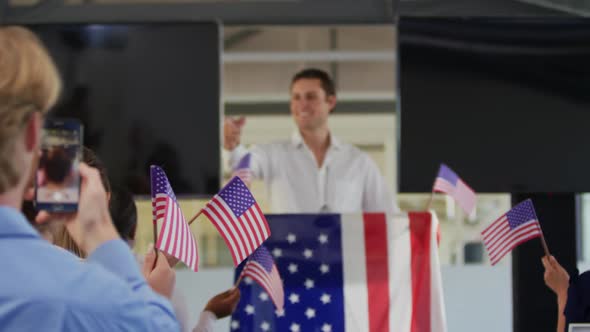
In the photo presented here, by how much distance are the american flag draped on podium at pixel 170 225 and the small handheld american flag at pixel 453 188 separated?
1.59 m

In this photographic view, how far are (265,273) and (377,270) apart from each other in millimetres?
481

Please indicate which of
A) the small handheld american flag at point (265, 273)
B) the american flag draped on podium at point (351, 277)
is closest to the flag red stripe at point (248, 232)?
the small handheld american flag at point (265, 273)

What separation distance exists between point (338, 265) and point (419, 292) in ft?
1.02

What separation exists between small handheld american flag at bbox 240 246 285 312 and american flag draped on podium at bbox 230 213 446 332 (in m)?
0.14

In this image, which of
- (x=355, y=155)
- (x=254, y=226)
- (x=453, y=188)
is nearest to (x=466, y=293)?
(x=453, y=188)

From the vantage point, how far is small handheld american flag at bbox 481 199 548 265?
3.67 metres

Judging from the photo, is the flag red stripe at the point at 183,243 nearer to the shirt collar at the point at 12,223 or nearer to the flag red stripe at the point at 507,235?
the shirt collar at the point at 12,223

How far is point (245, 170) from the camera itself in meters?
4.52

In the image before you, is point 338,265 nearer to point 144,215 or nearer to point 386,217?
point 386,217

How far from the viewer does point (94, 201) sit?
123 centimetres

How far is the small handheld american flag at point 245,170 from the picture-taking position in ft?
14.7

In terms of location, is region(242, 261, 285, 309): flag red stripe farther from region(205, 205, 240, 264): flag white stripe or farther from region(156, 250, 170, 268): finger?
region(156, 250, 170, 268): finger

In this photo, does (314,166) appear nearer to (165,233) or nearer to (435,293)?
(435,293)

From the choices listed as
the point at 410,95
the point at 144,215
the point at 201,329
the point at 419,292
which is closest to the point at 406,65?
the point at 410,95
